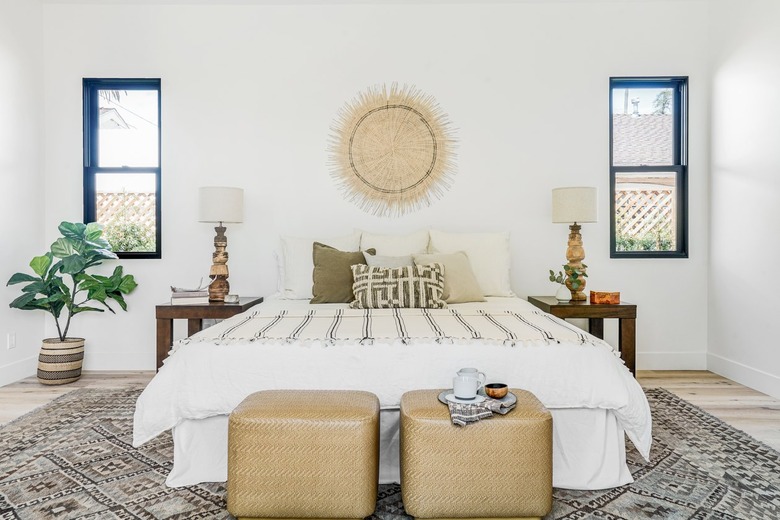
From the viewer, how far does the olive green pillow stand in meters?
3.33

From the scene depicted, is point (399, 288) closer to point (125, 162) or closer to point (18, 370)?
point (125, 162)

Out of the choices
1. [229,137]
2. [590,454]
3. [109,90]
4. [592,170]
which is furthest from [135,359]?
[592,170]

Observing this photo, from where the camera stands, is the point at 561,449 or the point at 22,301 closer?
the point at 561,449

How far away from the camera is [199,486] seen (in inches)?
83.5

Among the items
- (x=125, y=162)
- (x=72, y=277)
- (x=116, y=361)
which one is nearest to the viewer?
(x=72, y=277)

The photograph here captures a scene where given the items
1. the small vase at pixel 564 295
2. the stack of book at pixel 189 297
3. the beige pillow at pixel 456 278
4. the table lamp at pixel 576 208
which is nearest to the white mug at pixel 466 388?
the beige pillow at pixel 456 278

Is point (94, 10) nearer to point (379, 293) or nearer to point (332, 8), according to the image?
point (332, 8)

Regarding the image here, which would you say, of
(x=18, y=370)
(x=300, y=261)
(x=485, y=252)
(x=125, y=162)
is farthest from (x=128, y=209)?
(x=485, y=252)

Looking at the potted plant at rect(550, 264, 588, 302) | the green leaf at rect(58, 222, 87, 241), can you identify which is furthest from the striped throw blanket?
the green leaf at rect(58, 222, 87, 241)

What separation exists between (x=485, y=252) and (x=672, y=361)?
188 cm

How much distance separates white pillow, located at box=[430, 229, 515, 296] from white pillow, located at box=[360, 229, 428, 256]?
0.09m

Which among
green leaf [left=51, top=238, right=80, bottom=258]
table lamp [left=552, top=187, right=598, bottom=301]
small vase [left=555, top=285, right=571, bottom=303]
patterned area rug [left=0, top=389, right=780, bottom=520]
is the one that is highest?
table lamp [left=552, top=187, right=598, bottom=301]

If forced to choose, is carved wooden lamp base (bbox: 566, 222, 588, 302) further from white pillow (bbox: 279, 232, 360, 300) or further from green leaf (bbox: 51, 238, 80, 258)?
green leaf (bbox: 51, 238, 80, 258)

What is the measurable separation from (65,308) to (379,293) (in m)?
2.81
